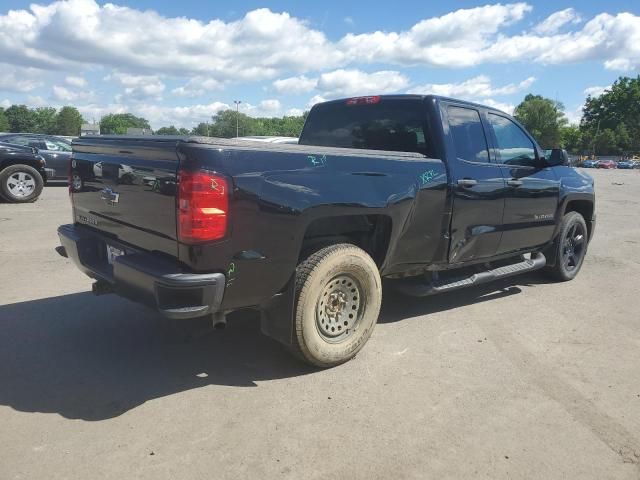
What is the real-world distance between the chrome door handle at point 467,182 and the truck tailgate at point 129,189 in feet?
8.02

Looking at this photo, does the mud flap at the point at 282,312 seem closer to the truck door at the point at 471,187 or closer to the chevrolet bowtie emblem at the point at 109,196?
the chevrolet bowtie emblem at the point at 109,196

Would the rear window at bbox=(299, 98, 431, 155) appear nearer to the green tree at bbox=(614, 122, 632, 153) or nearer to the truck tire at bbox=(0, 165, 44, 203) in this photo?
the truck tire at bbox=(0, 165, 44, 203)

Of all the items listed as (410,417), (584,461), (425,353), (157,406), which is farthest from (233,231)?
(584,461)

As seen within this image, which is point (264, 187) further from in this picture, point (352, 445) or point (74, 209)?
point (74, 209)

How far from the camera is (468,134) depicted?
15.6ft

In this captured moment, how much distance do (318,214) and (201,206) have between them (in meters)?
0.81

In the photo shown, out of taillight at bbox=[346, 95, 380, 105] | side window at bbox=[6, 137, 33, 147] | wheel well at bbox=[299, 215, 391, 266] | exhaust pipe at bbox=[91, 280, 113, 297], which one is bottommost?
exhaust pipe at bbox=[91, 280, 113, 297]

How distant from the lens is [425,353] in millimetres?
4082

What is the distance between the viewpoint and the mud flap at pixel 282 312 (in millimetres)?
3443

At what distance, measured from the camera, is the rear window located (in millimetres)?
4520

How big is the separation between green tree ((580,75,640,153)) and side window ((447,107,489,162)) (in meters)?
108

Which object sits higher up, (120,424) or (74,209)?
(74,209)

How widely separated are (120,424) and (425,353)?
2.23 meters

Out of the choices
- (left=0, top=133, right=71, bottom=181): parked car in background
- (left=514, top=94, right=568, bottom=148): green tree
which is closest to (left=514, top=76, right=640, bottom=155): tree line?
(left=514, top=94, right=568, bottom=148): green tree
